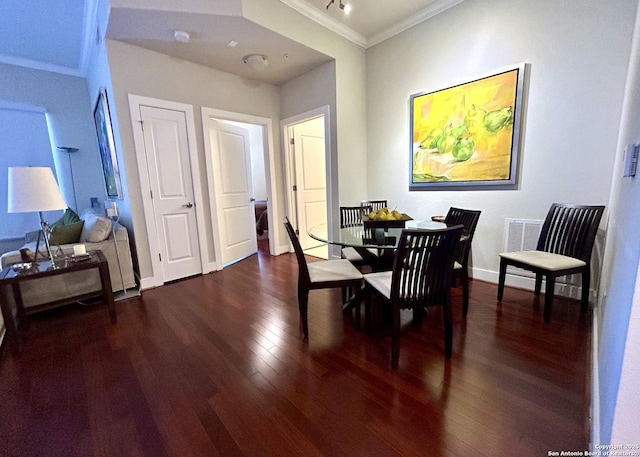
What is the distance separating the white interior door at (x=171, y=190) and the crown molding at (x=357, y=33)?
5.80ft

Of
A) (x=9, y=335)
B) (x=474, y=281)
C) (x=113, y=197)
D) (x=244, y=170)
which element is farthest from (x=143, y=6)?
(x=474, y=281)

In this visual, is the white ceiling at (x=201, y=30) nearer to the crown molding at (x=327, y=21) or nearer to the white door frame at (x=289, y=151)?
the crown molding at (x=327, y=21)

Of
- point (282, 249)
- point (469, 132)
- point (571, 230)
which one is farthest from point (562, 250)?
point (282, 249)

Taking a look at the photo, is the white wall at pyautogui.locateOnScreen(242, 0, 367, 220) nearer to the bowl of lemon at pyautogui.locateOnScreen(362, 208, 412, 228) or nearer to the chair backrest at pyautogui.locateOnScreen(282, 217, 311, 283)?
the bowl of lemon at pyautogui.locateOnScreen(362, 208, 412, 228)

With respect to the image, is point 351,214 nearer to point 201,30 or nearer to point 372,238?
point 372,238

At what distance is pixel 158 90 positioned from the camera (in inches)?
112

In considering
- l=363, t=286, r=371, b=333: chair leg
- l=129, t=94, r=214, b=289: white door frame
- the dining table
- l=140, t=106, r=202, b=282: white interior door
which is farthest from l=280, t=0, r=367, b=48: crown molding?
l=363, t=286, r=371, b=333: chair leg

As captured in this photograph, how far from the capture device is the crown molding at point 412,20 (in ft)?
8.62

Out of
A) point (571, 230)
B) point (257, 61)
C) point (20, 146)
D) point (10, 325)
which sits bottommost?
point (10, 325)

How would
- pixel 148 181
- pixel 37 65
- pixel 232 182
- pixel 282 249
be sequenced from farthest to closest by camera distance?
pixel 282 249
pixel 232 182
pixel 37 65
pixel 148 181

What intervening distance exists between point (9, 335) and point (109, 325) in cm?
56

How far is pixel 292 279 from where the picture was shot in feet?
10.00

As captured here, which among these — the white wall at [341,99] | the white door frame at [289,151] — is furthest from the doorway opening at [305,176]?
the white wall at [341,99]

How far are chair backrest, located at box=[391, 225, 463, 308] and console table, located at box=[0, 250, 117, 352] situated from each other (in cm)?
232
